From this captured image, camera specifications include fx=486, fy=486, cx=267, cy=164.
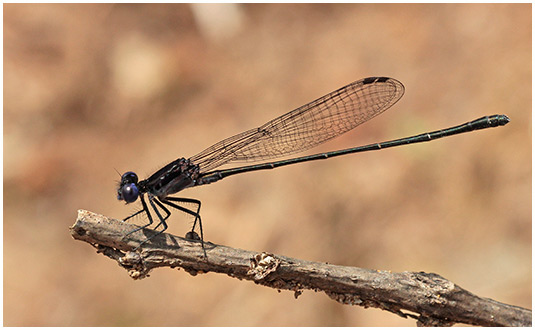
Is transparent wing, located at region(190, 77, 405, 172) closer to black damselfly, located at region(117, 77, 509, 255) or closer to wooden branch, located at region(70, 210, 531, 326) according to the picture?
black damselfly, located at region(117, 77, 509, 255)

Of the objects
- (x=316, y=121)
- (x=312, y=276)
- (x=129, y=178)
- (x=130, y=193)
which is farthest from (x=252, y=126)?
(x=312, y=276)

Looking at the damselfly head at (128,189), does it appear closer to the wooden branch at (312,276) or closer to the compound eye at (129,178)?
the compound eye at (129,178)

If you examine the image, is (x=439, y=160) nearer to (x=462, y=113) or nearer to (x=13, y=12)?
(x=462, y=113)

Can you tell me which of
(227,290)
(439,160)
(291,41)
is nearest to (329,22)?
(291,41)

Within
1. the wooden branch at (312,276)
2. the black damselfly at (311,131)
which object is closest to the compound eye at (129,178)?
the black damselfly at (311,131)

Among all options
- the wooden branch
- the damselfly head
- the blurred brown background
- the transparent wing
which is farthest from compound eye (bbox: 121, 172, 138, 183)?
the blurred brown background

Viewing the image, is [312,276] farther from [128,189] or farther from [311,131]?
[311,131]
